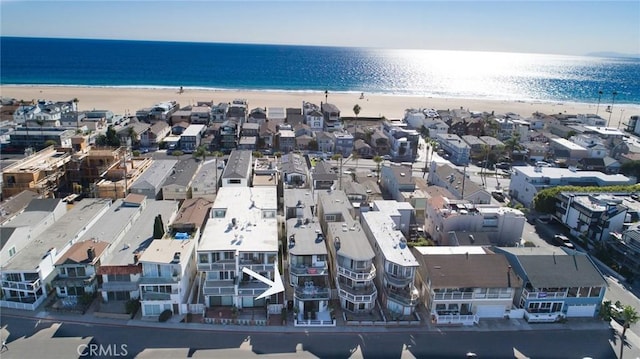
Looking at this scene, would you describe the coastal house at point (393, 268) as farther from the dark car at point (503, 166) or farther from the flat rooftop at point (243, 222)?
the dark car at point (503, 166)

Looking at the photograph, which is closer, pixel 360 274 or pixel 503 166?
pixel 360 274

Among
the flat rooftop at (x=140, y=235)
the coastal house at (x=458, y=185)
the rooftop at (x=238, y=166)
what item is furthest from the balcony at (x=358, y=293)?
the rooftop at (x=238, y=166)

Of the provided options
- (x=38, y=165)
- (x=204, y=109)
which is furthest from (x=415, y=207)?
(x=204, y=109)

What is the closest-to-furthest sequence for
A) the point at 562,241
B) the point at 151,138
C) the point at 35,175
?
the point at 562,241, the point at 35,175, the point at 151,138

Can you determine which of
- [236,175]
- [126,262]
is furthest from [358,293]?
[236,175]

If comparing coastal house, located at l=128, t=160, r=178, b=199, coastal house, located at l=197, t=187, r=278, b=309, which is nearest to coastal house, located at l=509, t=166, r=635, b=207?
coastal house, located at l=197, t=187, r=278, b=309

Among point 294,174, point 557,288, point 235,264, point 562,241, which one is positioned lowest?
point 562,241

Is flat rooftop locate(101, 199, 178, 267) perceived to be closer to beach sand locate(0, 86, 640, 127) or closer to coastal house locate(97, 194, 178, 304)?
coastal house locate(97, 194, 178, 304)

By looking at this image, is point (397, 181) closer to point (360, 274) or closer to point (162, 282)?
point (360, 274)

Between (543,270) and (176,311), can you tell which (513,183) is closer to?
(543,270)
